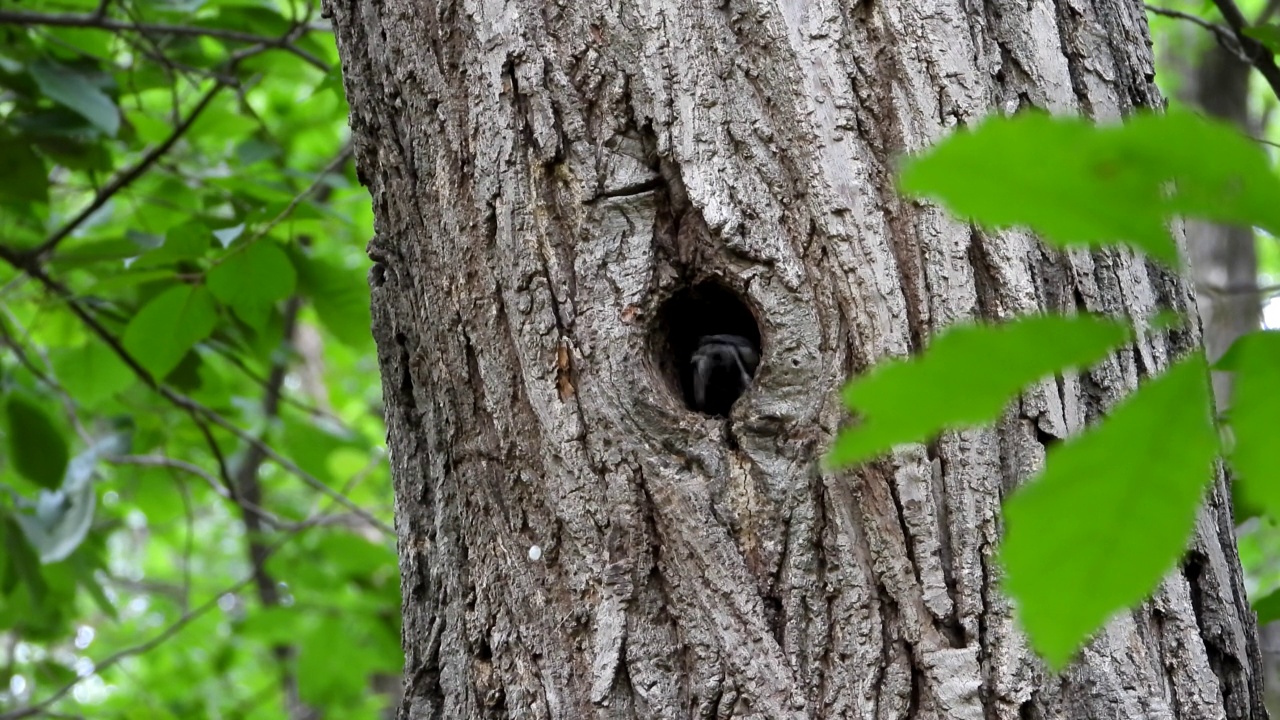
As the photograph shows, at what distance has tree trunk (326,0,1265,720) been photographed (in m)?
1.31

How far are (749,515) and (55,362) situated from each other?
8.75 feet

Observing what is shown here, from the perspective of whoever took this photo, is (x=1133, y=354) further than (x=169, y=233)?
No

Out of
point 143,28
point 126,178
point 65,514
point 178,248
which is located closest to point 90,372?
point 65,514

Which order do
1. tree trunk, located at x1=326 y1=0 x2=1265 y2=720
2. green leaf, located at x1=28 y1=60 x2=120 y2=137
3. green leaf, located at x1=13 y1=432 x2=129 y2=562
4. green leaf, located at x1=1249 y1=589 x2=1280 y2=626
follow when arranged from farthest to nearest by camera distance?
green leaf, located at x1=13 y1=432 x2=129 y2=562 < green leaf, located at x1=28 y1=60 x2=120 y2=137 < green leaf, located at x1=1249 y1=589 x2=1280 y2=626 < tree trunk, located at x1=326 y1=0 x2=1265 y2=720

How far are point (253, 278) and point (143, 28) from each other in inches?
40.1

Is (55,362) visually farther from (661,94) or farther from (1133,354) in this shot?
(1133,354)

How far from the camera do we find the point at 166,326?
2.36m

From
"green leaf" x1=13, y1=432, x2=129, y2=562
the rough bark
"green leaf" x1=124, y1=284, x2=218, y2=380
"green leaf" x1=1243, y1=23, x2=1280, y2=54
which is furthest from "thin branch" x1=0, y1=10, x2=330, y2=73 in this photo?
the rough bark

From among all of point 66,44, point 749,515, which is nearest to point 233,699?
point 66,44

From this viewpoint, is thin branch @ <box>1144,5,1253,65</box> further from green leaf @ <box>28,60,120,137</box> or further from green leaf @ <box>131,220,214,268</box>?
green leaf @ <box>28,60,120,137</box>

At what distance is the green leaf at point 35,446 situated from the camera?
3.16 meters

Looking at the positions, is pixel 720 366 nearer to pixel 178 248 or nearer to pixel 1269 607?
pixel 1269 607

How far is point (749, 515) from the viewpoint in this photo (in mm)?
1374

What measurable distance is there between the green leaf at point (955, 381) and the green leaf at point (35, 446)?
3.20m
